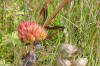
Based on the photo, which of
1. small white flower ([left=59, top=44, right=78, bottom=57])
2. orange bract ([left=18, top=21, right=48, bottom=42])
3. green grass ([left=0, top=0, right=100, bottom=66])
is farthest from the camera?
green grass ([left=0, top=0, right=100, bottom=66])

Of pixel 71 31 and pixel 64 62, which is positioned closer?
pixel 64 62

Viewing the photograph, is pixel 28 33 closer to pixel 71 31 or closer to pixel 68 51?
pixel 68 51

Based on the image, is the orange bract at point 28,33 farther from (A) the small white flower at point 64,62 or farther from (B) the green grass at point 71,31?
(B) the green grass at point 71,31

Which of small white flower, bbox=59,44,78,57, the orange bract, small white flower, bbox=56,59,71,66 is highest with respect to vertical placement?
the orange bract

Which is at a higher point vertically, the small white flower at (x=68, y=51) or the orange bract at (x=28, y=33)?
the orange bract at (x=28, y=33)

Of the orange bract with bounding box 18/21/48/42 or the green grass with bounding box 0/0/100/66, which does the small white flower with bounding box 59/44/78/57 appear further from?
the green grass with bounding box 0/0/100/66

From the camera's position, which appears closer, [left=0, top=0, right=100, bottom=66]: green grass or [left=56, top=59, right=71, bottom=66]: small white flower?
[left=56, top=59, right=71, bottom=66]: small white flower

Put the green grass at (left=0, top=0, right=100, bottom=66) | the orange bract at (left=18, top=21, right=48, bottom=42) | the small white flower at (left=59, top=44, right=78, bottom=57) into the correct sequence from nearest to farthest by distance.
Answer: the small white flower at (left=59, top=44, right=78, bottom=57) < the orange bract at (left=18, top=21, right=48, bottom=42) < the green grass at (left=0, top=0, right=100, bottom=66)

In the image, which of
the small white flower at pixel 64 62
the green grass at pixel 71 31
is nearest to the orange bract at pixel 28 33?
the small white flower at pixel 64 62

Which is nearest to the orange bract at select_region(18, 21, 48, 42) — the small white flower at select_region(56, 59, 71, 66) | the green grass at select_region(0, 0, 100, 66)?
the small white flower at select_region(56, 59, 71, 66)

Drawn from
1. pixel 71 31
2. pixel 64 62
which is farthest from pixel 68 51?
pixel 71 31

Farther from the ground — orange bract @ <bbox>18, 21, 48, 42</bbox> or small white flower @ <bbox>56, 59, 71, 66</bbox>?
orange bract @ <bbox>18, 21, 48, 42</bbox>
